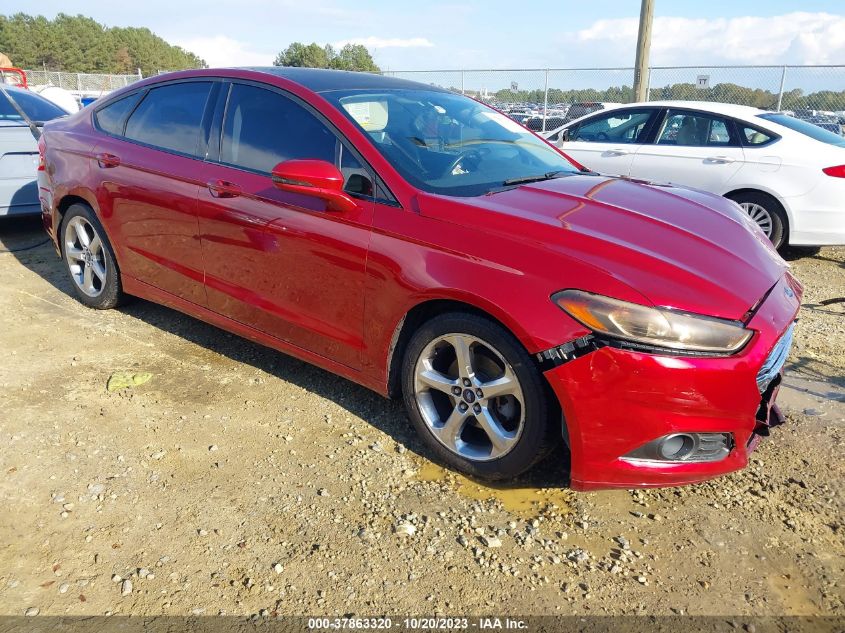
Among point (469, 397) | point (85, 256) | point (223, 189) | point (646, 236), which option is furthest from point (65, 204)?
point (646, 236)

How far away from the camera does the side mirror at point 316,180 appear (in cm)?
301

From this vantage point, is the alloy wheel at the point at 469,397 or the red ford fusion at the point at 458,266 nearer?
the red ford fusion at the point at 458,266

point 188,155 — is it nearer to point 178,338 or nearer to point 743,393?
point 178,338

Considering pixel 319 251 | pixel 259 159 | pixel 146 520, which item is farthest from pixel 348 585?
pixel 259 159

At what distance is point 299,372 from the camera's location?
397 centimetres

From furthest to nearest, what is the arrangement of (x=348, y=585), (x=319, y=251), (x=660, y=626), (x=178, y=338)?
(x=178, y=338), (x=319, y=251), (x=348, y=585), (x=660, y=626)

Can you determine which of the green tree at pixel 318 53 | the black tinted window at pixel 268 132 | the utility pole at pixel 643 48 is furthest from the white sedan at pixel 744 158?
the green tree at pixel 318 53

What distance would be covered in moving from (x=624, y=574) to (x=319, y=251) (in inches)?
75.4

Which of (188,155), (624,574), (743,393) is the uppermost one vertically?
(188,155)

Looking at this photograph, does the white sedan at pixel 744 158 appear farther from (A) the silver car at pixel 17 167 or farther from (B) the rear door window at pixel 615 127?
(A) the silver car at pixel 17 167

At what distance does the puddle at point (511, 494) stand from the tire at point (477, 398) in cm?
5

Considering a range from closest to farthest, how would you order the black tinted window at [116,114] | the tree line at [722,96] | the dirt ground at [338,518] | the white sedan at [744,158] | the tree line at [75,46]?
1. the dirt ground at [338,518]
2. the black tinted window at [116,114]
3. the white sedan at [744,158]
4. the tree line at [722,96]
5. the tree line at [75,46]

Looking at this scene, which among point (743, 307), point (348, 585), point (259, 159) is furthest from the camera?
point (259, 159)

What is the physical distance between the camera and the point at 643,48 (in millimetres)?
11828
